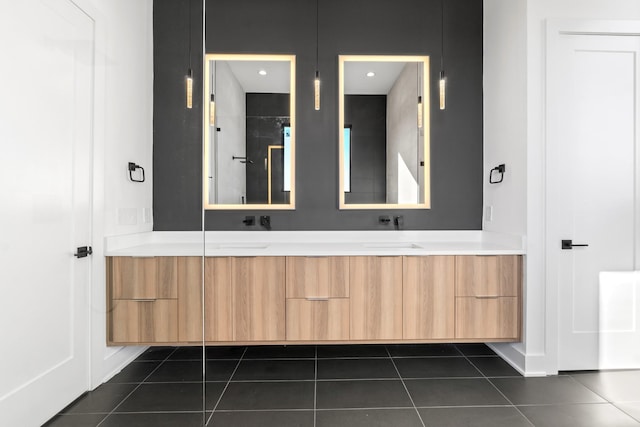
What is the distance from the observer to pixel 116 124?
1147 millimetres

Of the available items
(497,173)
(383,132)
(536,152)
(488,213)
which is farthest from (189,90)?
(488,213)

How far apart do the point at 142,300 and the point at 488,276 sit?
2.03 metres

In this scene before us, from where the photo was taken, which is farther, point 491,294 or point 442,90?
point 442,90

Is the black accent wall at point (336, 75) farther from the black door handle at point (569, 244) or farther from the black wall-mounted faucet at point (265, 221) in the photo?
the black door handle at point (569, 244)

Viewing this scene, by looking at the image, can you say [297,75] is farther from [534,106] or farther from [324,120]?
[534,106]

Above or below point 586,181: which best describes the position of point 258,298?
below

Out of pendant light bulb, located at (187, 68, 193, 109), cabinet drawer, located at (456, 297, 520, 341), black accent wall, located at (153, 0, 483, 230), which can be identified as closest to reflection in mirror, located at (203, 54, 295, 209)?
black accent wall, located at (153, 0, 483, 230)

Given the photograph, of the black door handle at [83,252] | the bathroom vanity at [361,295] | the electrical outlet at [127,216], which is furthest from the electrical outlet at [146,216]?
the bathroom vanity at [361,295]

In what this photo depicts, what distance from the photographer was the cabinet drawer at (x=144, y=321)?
1.18m

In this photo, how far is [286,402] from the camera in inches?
79.0

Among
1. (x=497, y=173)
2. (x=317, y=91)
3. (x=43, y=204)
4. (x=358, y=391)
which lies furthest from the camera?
(x=317, y=91)

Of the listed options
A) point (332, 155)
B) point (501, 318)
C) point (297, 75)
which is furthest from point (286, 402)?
point (297, 75)

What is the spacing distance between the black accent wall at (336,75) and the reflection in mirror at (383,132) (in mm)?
66

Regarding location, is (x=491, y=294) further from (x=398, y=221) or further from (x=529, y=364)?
(x=398, y=221)
